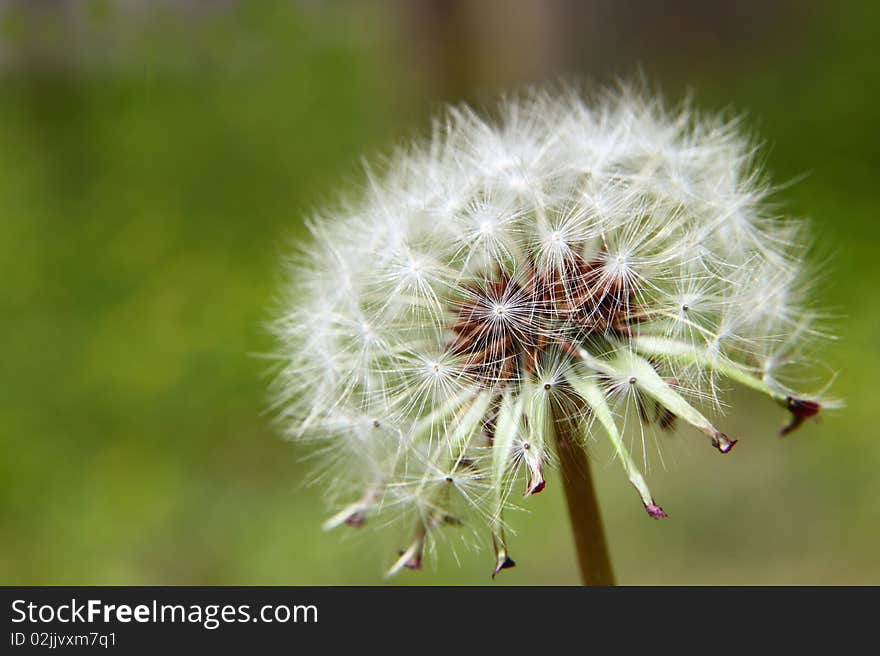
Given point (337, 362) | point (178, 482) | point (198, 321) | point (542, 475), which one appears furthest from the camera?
point (198, 321)

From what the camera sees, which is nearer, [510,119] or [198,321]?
[510,119]

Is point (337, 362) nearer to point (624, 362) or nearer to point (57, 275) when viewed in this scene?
point (624, 362)

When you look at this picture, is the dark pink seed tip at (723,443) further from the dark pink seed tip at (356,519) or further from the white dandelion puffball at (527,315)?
the dark pink seed tip at (356,519)

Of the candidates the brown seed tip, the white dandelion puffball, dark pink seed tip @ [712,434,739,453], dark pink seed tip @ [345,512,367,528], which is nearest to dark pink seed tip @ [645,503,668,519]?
the white dandelion puffball

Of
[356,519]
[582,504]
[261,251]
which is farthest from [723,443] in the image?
[261,251]

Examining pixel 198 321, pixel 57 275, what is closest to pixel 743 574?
pixel 198 321

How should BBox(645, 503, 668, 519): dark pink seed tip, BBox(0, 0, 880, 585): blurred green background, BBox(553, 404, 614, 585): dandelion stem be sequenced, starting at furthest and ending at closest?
BBox(0, 0, 880, 585): blurred green background, BBox(553, 404, 614, 585): dandelion stem, BBox(645, 503, 668, 519): dark pink seed tip

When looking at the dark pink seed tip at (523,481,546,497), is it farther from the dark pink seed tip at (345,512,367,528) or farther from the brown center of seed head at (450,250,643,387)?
the dark pink seed tip at (345,512,367,528)
